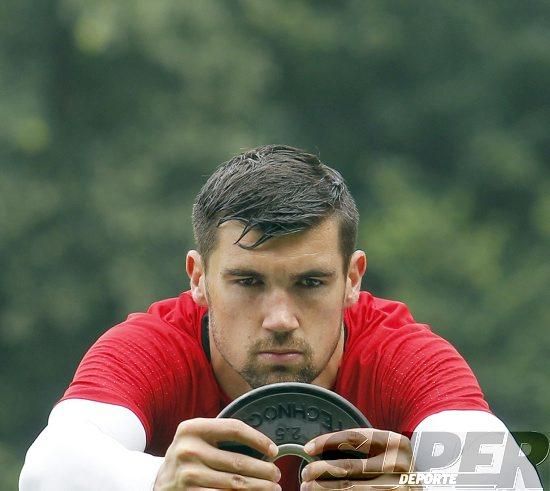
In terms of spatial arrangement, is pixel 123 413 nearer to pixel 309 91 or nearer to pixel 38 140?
pixel 38 140

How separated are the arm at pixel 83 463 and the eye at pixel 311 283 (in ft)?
2.41

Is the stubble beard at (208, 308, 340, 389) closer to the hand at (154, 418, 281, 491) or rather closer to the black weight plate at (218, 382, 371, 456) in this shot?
the black weight plate at (218, 382, 371, 456)

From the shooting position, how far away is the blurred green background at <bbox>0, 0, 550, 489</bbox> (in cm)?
1681

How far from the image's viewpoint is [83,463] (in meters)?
4.46

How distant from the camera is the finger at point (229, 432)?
407cm

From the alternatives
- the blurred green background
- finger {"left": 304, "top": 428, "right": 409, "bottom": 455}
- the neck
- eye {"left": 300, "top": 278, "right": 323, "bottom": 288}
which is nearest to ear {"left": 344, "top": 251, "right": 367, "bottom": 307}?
the neck

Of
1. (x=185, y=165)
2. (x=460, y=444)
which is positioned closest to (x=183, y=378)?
(x=460, y=444)

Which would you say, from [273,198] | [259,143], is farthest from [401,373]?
[259,143]

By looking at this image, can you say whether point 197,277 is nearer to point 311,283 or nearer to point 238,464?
point 311,283

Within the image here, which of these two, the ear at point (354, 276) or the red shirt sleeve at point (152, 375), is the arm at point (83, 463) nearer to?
the red shirt sleeve at point (152, 375)

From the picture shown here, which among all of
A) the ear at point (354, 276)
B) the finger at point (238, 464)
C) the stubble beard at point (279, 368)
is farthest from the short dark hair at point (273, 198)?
the finger at point (238, 464)

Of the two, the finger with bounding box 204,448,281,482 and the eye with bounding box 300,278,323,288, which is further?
the eye with bounding box 300,278,323,288

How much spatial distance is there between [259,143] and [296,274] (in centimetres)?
1215

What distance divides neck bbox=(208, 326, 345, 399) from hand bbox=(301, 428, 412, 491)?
3.12 feet
